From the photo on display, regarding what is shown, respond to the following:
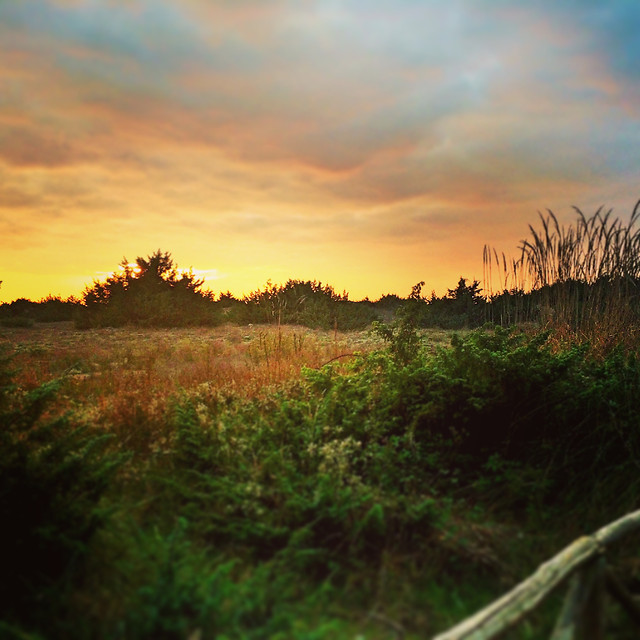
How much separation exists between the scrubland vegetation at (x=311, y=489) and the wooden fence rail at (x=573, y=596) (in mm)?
305

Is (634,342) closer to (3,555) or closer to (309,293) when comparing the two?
(3,555)

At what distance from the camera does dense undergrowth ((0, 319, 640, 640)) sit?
279cm

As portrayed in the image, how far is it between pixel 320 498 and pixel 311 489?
0.36 m

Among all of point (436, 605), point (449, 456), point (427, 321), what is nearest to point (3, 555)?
point (436, 605)

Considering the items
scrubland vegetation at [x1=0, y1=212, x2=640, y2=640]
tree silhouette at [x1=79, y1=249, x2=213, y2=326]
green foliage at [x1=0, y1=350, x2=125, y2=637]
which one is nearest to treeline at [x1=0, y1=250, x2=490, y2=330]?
tree silhouette at [x1=79, y1=249, x2=213, y2=326]

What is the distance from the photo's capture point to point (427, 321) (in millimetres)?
18406

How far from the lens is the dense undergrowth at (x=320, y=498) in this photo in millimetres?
2791

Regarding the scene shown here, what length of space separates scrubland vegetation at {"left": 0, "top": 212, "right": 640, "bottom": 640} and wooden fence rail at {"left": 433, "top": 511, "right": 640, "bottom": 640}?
0.30 m

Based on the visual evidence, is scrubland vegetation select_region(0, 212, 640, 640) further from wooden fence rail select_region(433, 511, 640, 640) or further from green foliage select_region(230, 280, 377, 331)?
green foliage select_region(230, 280, 377, 331)

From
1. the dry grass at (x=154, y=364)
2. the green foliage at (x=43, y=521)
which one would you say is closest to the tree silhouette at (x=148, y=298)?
the dry grass at (x=154, y=364)

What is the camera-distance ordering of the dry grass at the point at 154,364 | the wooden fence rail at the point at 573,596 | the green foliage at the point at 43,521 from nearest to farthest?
1. the wooden fence rail at the point at 573,596
2. the green foliage at the point at 43,521
3. the dry grass at the point at 154,364

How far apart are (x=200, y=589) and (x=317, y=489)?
125cm

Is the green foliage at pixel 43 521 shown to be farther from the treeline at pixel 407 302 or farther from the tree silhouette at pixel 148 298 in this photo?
the tree silhouette at pixel 148 298

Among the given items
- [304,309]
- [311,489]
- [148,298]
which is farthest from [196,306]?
[311,489]
